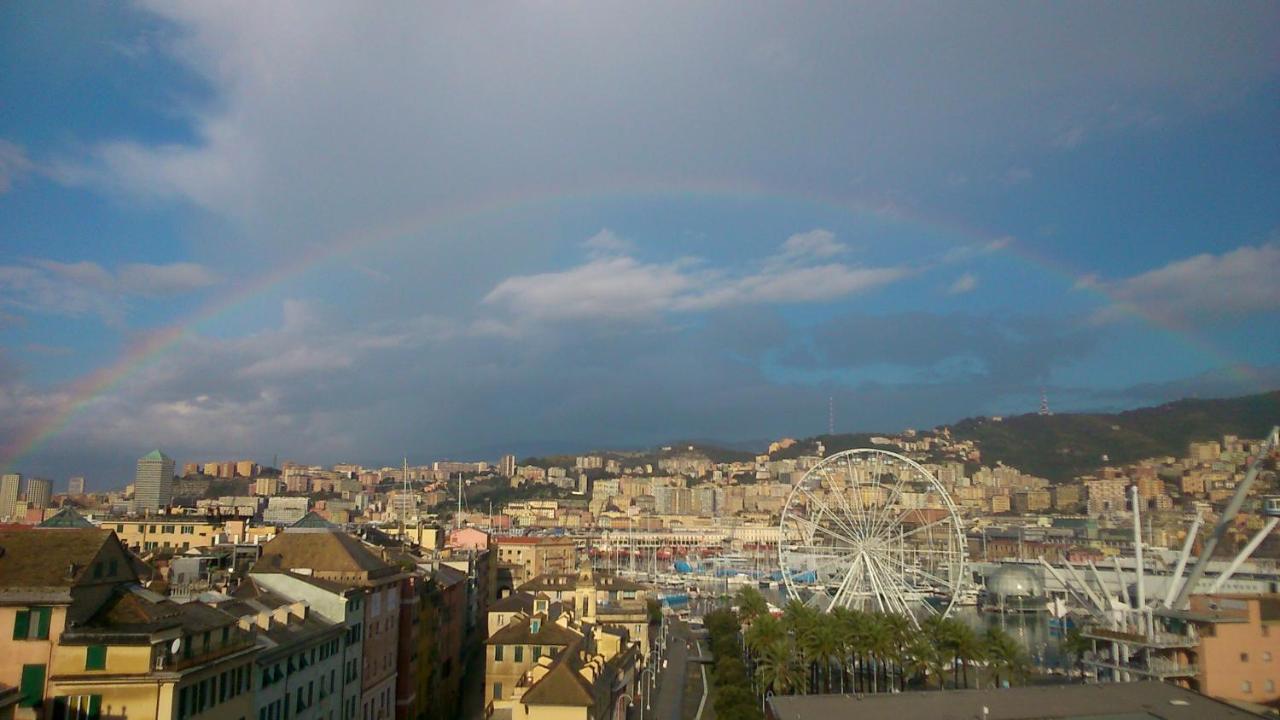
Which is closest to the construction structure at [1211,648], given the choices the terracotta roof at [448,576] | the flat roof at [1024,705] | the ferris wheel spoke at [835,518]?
the flat roof at [1024,705]

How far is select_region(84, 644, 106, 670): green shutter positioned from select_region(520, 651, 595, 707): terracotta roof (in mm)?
12640

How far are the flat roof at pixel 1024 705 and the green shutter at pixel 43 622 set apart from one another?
1969cm

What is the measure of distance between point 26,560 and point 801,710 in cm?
2206

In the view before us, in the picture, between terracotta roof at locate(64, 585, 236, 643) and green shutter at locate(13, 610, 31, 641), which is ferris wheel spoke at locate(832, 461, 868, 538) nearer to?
terracotta roof at locate(64, 585, 236, 643)

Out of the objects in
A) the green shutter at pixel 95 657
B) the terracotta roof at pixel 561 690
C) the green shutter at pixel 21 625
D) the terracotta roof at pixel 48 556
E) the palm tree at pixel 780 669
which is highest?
the terracotta roof at pixel 48 556

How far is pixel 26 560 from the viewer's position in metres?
21.5

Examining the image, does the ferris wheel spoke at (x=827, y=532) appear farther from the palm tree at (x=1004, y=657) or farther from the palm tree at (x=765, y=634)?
the palm tree at (x=1004, y=657)

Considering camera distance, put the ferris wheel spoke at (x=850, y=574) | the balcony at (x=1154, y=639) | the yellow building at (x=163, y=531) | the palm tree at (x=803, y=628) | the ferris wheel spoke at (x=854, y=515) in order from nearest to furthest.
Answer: the balcony at (x=1154, y=639) < the palm tree at (x=803, y=628) < the ferris wheel spoke at (x=850, y=574) < the ferris wheel spoke at (x=854, y=515) < the yellow building at (x=163, y=531)

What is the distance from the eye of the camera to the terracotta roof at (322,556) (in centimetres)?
3681

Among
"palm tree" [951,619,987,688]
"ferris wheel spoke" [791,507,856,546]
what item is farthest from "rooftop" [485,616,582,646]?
"ferris wheel spoke" [791,507,856,546]

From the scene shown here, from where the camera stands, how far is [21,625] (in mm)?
20266

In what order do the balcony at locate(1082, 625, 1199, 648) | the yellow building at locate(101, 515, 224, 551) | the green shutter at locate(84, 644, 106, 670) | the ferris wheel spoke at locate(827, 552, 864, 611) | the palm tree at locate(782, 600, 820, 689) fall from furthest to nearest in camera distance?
the yellow building at locate(101, 515, 224, 551), the ferris wheel spoke at locate(827, 552, 864, 611), the palm tree at locate(782, 600, 820, 689), the balcony at locate(1082, 625, 1199, 648), the green shutter at locate(84, 644, 106, 670)

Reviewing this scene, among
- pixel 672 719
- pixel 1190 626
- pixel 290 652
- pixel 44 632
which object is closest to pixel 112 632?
pixel 44 632

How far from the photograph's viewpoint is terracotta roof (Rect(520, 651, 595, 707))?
28.7 m
